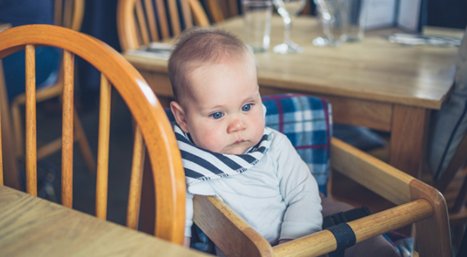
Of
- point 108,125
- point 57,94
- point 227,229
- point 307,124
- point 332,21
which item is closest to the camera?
point 108,125

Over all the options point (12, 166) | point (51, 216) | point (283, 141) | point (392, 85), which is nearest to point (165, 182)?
point (51, 216)

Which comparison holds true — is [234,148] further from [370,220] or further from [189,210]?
[370,220]

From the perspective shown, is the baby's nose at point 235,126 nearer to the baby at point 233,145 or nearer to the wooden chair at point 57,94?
the baby at point 233,145

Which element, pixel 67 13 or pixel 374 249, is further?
pixel 67 13

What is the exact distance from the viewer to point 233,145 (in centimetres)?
115

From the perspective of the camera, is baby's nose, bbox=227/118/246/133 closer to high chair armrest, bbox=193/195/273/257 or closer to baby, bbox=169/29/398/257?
baby, bbox=169/29/398/257

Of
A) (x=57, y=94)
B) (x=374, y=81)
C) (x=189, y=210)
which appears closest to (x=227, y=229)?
(x=189, y=210)

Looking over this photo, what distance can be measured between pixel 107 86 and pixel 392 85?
2.81 feet

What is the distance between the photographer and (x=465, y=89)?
1416 millimetres

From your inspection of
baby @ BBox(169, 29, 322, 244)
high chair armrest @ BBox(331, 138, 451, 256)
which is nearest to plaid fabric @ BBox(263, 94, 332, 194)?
high chair armrest @ BBox(331, 138, 451, 256)

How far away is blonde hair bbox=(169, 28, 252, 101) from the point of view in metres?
1.10

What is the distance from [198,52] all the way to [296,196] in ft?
1.19

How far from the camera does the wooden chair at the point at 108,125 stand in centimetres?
77

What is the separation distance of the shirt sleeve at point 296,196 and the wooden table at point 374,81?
12.6 inches
